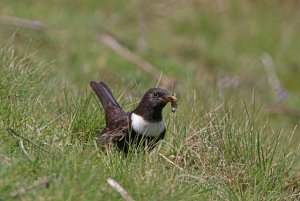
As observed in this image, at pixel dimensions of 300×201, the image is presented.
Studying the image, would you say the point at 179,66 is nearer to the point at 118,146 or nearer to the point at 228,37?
the point at 228,37


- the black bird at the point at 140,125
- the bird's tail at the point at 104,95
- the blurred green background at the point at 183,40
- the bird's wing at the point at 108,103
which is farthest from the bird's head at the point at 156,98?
the blurred green background at the point at 183,40

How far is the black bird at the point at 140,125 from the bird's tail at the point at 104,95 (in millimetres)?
161

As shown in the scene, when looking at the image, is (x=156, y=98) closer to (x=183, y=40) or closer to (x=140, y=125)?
(x=140, y=125)

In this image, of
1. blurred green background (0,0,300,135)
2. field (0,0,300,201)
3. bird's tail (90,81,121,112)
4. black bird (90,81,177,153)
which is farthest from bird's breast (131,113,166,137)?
blurred green background (0,0,300,135)

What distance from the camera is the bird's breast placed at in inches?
246

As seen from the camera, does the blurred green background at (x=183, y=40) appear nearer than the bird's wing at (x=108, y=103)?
No

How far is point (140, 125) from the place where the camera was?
6.31m

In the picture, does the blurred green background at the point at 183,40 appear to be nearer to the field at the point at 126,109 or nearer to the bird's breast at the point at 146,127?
the field at the point at 126,109

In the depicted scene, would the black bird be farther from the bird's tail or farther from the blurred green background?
the blurred green background

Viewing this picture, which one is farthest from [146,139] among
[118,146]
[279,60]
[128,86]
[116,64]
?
[279,60]

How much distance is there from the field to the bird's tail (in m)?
0.07

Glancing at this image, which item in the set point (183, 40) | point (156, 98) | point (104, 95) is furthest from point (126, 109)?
point (183, 40)

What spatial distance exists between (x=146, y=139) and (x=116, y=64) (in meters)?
4.84

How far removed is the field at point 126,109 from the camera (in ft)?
16.6
